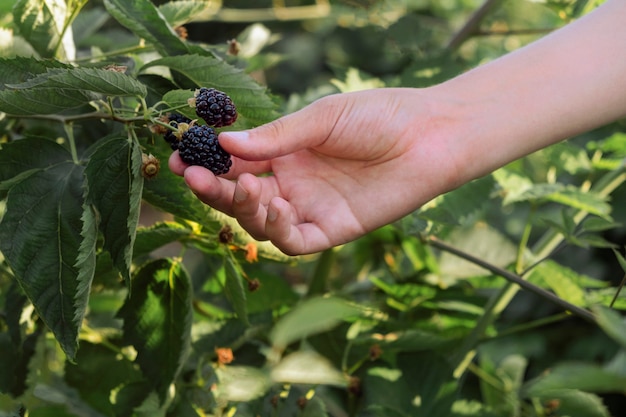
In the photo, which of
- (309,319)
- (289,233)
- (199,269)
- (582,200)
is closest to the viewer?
(309,319)

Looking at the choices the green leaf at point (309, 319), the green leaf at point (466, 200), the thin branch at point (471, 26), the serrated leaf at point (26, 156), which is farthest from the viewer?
the thin branch at point (471, 26)

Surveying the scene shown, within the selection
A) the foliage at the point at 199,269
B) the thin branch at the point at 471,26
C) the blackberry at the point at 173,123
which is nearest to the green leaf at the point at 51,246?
the foliage at the point at 199,269

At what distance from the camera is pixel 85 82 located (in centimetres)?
65

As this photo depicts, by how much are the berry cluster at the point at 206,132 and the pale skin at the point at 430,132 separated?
5 centimetres

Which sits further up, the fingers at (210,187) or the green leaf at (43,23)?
the green leaf at (43,23)

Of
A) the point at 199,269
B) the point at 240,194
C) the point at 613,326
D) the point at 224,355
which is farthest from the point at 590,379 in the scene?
the point at 199,269

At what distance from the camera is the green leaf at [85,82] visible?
2.11 feet

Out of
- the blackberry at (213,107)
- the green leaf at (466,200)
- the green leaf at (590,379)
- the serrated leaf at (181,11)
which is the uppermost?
the green leaf at (590,379)

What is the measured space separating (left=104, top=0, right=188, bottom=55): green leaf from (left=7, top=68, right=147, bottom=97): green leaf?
0.55 ft

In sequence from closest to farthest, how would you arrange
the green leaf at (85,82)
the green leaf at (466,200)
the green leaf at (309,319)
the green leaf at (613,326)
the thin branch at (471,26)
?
1. the green leaf at (309,319)
2. the green leaf at (613,326)
3. the green leaf at (85,82)
4. the green leaf at (466,200)
5. the thin branch at (471,26)

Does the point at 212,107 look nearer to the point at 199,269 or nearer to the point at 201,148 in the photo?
the point at 201,148

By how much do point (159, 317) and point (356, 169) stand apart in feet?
0.87

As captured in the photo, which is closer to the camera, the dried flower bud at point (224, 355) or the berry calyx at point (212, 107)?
the berry calyx at point (212, 107)

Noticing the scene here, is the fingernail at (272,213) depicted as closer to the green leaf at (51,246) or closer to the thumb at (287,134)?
the thumb at (287,134)
